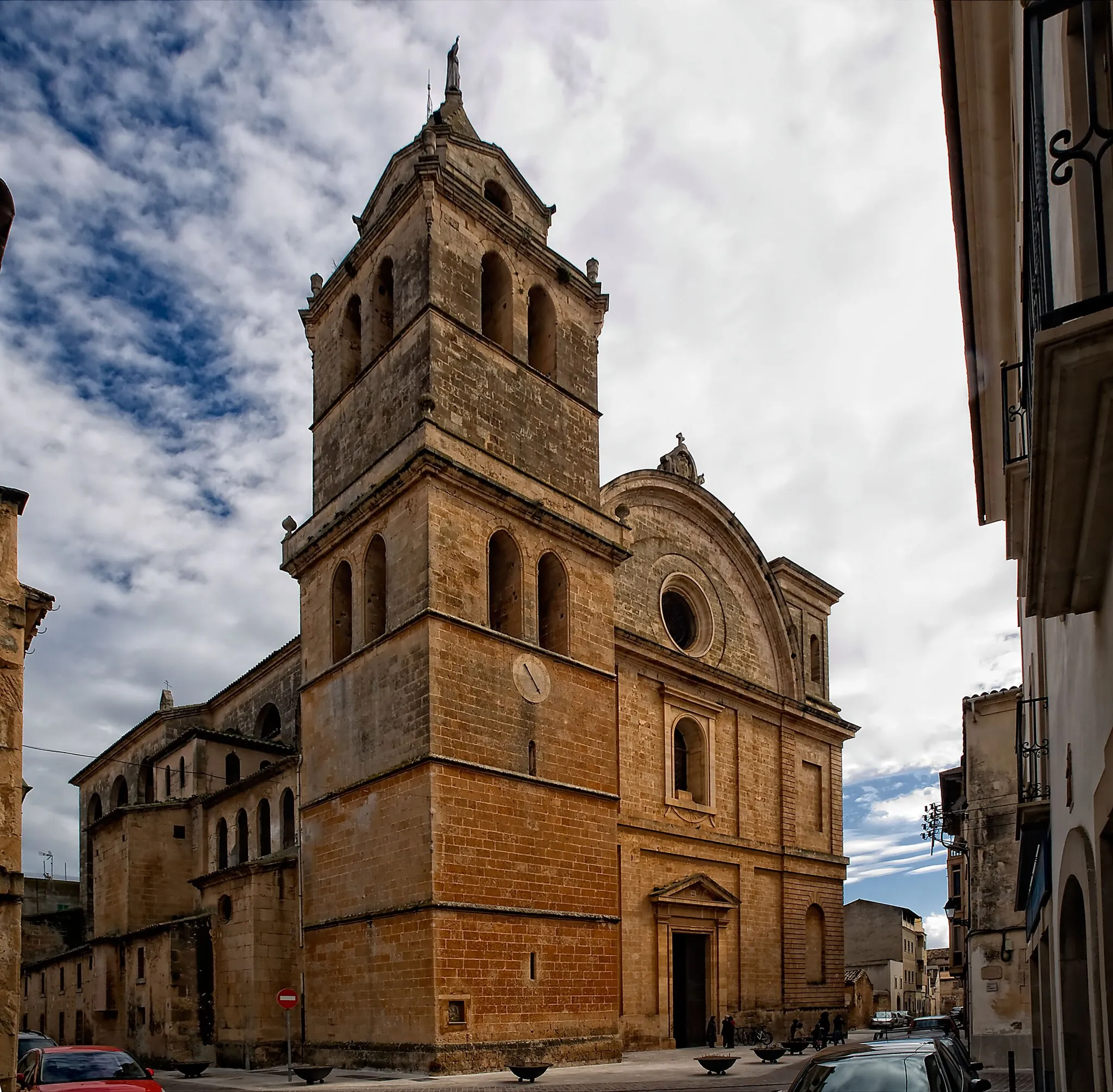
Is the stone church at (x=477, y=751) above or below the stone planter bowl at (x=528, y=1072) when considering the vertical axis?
above

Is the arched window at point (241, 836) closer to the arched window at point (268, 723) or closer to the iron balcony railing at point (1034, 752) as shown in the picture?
the arched window at point (268, 723)

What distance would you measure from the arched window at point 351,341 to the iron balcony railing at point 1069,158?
20126 millimetres

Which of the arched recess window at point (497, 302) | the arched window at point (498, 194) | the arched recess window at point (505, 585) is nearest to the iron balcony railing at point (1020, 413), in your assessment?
the arched recess window at point (505, 585)

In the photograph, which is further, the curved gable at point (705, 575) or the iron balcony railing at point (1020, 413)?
the curved gable at point (705, 575)

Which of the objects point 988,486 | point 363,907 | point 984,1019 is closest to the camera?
point 988,486

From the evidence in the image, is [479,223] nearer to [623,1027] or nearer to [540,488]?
[540,488]

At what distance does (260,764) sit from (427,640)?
11326mm

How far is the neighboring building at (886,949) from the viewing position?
63219 millimetres

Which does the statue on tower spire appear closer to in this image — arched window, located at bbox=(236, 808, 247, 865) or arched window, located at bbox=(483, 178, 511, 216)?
arched window, located at bbox=(483, 178, 511, 216)

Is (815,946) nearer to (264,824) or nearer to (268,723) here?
(264,824)

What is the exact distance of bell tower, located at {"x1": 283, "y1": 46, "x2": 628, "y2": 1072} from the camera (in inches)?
721

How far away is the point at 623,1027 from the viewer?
21812mm

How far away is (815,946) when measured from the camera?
2870 cm

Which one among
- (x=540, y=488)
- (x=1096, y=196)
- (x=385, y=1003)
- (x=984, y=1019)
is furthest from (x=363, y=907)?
(x=1096, y=196)
